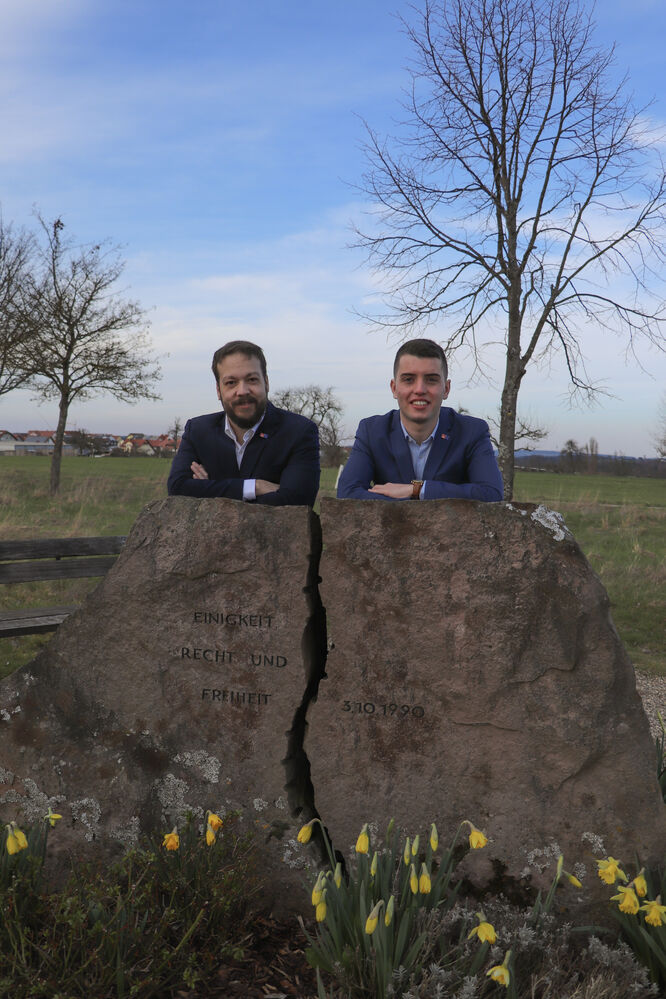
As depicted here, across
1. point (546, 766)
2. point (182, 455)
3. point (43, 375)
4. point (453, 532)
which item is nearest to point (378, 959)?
point (546, 766)

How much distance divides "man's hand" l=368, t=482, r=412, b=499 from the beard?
0.77m

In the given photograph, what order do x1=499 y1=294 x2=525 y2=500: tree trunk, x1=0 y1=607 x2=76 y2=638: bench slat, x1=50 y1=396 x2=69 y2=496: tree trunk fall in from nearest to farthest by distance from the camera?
x1=0 y1=607 x2=76 y2=638: bench slat < x1=499 y1=294 x2=525 y2=500: tree trunk < x1=50 y1=396 x2=69 y2=496: tree trunk

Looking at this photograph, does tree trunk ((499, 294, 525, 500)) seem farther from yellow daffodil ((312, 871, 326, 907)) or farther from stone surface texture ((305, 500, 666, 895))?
yellow daffodil ((312, 871, 326, 907))

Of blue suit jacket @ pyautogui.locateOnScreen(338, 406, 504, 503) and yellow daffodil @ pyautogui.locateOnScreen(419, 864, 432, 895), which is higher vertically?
blue suit jacket @ pyautogui.locateOnScreen(338, 406, 504, 503)

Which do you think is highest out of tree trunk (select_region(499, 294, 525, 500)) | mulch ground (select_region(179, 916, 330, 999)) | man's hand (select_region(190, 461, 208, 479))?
tree trunk (select_region(499, 294, 525, 500))

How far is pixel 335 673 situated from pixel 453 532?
0.77 m

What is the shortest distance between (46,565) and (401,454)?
4025mm

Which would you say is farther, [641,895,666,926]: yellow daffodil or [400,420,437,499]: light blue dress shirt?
[400,420,437,499]: light blue dress shirt

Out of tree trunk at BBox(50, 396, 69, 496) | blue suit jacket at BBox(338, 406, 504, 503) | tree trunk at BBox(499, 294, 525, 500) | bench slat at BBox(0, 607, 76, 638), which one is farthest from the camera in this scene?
tree trunk at BBox(50, 396, 69, 496)

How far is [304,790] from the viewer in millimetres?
3484

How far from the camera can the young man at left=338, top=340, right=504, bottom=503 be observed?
361 centimetres

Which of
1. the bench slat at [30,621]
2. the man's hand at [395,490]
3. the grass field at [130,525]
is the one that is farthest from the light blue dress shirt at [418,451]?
the grass field at [130,525]

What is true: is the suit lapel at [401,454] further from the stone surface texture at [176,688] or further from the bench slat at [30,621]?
the bench slat at [30,621]

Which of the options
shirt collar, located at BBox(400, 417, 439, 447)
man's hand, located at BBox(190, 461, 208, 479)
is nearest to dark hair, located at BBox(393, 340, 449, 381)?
shirt collar, located at BBox(400, 417, 439, 447)
